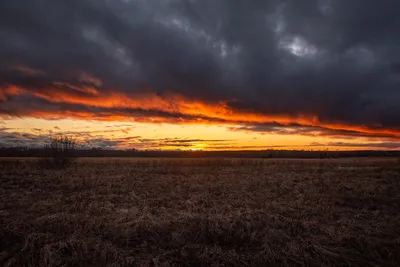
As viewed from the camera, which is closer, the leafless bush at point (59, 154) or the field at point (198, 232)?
the field at point (198, 232)

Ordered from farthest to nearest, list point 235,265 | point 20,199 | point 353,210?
point 20,199
point 353,210
point 235,265

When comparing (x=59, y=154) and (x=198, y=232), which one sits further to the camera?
(x=59, y=154)

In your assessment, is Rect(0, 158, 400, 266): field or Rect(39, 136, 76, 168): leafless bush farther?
Rect(39, 136, 76, 168): leafless bush

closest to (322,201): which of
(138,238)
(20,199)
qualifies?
(138,238)

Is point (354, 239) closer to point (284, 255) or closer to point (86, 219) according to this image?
point (284, 255)

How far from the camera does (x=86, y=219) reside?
8.97 m

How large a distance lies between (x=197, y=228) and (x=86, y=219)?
147 inches

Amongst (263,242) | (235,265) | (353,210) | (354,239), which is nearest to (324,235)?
(354,239)

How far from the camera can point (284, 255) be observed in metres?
6.66

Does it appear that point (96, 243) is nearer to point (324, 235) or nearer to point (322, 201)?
point (324, 235)

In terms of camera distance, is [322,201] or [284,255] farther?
[322,201]

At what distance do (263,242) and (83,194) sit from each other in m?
10.4

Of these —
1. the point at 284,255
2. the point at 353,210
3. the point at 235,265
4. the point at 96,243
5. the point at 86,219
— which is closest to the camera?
the point at 235,265

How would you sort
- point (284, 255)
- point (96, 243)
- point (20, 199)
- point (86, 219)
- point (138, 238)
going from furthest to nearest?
point (20, 199)
point (86, 219)
point (138, 238)
point (96, 243)
point (284, 255)
